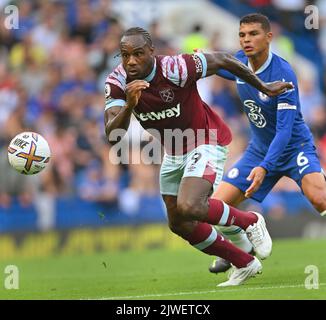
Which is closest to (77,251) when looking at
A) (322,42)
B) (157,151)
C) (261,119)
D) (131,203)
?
(131,203)

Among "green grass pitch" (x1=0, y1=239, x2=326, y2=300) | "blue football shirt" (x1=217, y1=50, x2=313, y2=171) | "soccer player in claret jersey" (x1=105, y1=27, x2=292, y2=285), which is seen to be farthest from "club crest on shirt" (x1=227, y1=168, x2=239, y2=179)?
"green grass pitch" (x1=0, y1=239, x2=326, y2=300)

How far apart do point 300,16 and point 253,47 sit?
39.0 feet

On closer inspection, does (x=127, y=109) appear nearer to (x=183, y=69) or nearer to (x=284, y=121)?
(x=183, y=69)

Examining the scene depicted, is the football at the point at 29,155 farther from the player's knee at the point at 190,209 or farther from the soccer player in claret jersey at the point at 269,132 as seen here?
the soccer player in claret jersey at the point at 269,132

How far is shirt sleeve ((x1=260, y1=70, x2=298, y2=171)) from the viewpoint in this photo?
8.84 metres

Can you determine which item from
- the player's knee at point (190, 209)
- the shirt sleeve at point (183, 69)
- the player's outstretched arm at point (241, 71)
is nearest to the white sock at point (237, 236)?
the player's knee at point (190, 209)

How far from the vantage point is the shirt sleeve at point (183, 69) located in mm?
8430

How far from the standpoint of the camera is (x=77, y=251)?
49.4ft

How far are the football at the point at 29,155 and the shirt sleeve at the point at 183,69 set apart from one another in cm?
167

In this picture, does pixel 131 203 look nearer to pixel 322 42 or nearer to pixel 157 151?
pixel 157 151

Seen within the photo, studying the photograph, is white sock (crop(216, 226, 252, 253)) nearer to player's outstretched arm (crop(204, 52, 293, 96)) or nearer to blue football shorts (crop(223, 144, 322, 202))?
blue football shorts (crop(223, 144, 322, 202))

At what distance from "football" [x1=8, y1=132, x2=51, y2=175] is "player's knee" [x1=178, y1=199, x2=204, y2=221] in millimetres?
1741

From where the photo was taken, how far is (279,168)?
9555 mm

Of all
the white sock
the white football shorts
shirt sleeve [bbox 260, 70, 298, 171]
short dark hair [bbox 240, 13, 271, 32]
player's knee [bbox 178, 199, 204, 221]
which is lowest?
the white sock
